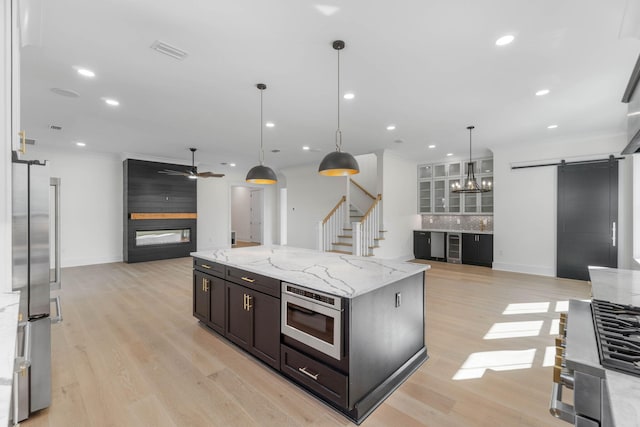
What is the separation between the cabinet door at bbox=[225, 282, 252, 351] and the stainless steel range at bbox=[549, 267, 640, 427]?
7.24 ft

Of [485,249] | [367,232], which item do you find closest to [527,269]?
[485,249]

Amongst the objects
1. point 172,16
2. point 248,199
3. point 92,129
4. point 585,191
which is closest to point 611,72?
point 585,191

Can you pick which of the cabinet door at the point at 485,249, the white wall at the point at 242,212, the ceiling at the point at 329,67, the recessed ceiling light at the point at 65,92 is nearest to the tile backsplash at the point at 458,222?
the cabinet door at the point at 485,249

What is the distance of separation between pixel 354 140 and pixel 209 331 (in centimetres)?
435

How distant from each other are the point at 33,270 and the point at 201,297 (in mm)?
1626

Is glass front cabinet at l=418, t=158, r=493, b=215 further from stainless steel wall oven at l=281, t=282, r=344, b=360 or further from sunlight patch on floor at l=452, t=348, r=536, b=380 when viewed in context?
stainless steel wall oven at l=281, t=282, r=344, b=360

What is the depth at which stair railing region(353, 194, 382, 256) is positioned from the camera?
6012 millimetres

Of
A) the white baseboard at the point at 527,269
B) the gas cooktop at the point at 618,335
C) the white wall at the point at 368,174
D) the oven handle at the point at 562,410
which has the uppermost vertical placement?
the white wall at the point at 368,174

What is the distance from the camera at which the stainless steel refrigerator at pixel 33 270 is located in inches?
70.4

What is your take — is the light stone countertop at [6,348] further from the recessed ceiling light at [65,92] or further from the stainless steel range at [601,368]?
the recessed ceiling light at [65,92]

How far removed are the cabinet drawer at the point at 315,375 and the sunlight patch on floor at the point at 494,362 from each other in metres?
1.08

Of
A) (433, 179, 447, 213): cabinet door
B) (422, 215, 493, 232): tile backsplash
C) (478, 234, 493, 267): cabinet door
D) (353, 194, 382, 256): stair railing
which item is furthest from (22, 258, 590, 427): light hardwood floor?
(433, 179, 447, 213): cabinet door

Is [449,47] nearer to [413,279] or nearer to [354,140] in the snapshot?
[413,279]

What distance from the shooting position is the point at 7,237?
4.87 ft
